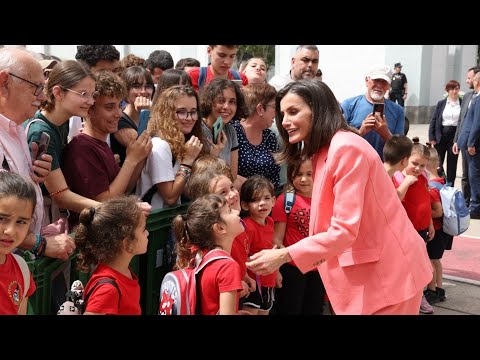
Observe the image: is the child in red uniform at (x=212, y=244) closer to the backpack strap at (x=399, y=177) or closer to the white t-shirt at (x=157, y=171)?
the white t-shirt at (x=157, y=171)

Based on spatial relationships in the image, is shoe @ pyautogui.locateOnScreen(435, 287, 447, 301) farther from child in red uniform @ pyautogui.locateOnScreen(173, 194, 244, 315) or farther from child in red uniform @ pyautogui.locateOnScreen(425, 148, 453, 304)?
child in red uniform @ pyautogui.locateOnScreen(173, 194, 244, 315)

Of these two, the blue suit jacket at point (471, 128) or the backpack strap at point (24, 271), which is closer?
the backpack strap at point (24, 271)

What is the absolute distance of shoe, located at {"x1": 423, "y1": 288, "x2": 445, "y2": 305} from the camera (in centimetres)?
596

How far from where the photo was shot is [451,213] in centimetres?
599

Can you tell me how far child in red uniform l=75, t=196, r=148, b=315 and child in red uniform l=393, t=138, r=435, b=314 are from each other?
9.43 ft

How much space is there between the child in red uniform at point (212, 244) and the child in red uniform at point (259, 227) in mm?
660

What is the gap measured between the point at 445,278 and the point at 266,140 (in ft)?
8.92

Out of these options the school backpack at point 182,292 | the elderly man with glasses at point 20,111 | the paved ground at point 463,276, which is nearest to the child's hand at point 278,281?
the school backpack at point 182,292

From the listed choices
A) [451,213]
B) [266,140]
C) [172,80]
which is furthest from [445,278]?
[172,80]

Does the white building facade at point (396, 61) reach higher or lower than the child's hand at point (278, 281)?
higher

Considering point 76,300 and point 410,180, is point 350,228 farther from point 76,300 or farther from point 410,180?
point 410,180

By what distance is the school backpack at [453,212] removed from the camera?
597cm

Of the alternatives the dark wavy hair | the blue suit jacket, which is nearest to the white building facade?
the blue suit jacket

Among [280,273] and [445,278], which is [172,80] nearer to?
[280,273]
